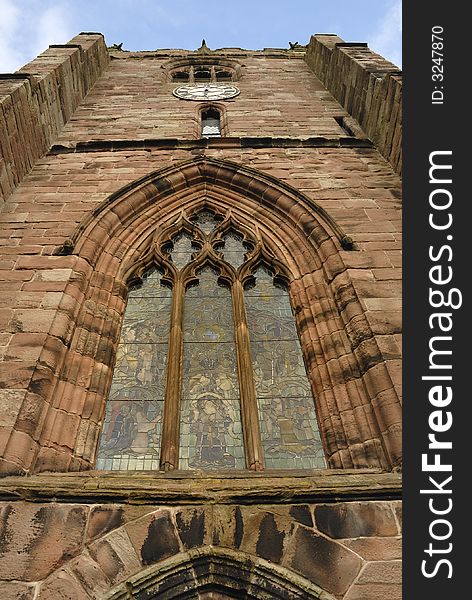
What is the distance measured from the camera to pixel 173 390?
4859 millimetres

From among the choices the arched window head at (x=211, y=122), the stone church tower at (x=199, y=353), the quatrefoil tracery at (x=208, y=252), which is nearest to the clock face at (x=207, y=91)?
the arched window head at (x=211, y=122)

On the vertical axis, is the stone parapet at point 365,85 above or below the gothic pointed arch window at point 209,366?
above

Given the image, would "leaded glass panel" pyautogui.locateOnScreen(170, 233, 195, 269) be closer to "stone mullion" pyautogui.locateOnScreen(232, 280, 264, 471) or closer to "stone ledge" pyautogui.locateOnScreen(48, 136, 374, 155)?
"stone mullion" pyautogui.locateOnScreen(232, 280, 264, 471)

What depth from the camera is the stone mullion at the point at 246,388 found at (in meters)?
4.39

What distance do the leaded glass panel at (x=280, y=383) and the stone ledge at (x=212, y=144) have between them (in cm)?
275

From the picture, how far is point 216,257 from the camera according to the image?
647 centimetres

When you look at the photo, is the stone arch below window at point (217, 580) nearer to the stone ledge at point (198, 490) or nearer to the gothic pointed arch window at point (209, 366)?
the stone ledge at point (198, 490)

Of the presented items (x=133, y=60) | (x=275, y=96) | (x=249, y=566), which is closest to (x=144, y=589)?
(x=249, y=566)

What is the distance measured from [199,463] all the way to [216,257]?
268 cm

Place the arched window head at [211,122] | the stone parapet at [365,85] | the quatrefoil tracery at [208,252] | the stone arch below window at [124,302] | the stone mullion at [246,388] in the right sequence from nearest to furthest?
the stone arch below window at [124,302] < the stone mullion at [246,388] < the quatrefoil tracery at [208,252] < the stone parapet at [365,85] < the arched window head at [211,122]

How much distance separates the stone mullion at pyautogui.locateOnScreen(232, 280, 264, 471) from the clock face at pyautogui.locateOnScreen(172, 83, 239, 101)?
6.80 meters

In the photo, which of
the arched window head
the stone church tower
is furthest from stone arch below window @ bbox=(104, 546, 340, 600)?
the arched window head

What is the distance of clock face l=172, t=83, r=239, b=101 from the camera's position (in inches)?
460

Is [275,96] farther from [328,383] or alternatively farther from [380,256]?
[328,383]
